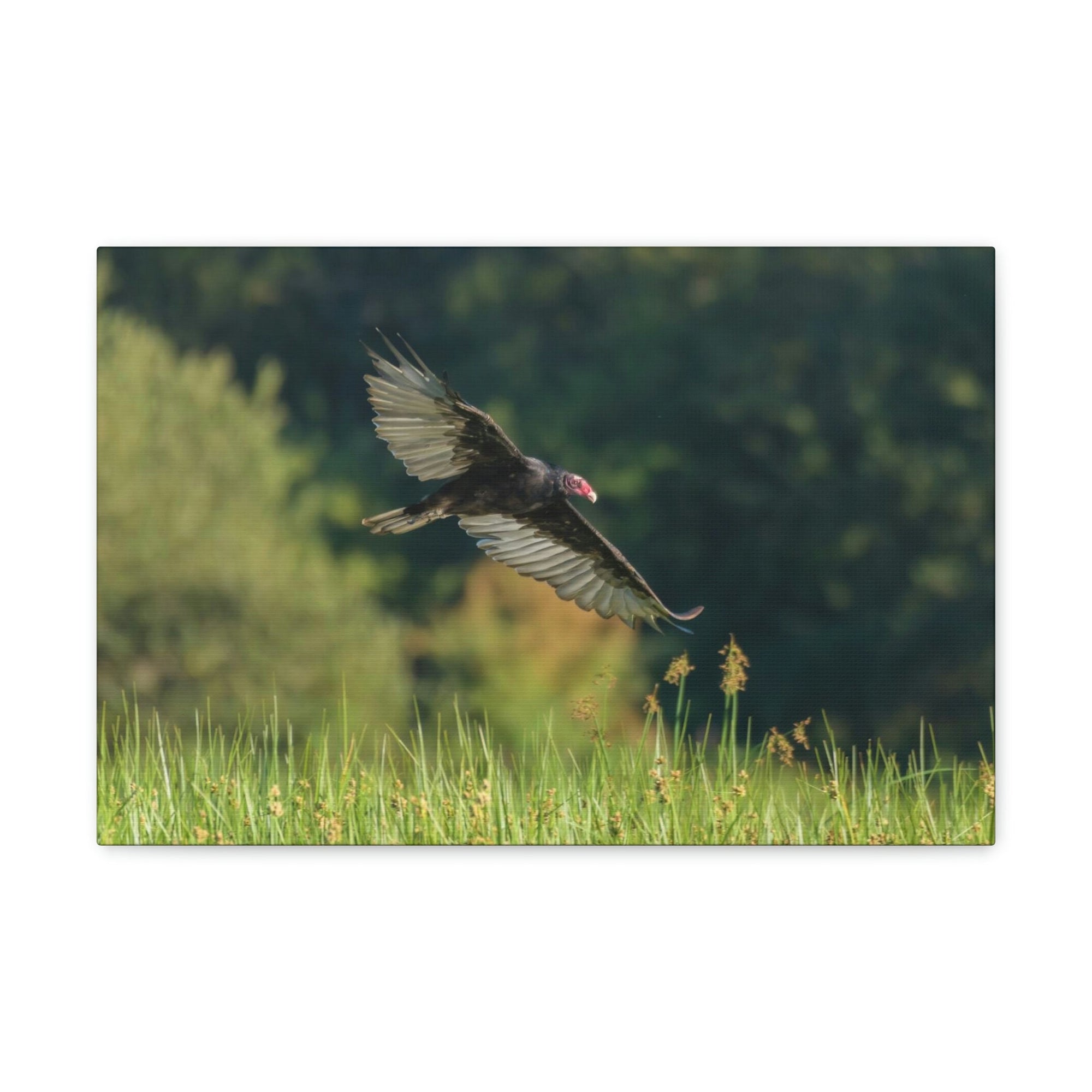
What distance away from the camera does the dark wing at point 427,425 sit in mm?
2959

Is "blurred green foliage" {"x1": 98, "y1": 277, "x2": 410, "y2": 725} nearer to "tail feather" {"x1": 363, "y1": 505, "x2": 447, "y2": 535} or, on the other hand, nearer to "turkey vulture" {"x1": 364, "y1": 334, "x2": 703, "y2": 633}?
"tail feather" {"x1": 363, "y1": 505, "x2": 447, "y2": 535}

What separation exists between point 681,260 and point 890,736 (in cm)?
123

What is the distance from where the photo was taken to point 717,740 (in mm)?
3066

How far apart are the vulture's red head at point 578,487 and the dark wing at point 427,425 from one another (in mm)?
120

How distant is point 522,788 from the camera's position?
3.06 meters

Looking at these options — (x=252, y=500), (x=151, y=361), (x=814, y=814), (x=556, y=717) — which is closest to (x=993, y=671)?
(x=814, y=814)

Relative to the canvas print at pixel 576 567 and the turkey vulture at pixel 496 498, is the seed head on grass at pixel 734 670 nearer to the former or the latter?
the canvas print at pixel 576 567

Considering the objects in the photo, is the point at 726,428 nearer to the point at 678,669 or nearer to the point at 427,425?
the point at 678,669

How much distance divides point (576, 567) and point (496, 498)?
0.26 meters

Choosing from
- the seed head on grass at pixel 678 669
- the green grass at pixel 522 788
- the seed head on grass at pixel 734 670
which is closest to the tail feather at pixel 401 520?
the green grass at pixel 522 788

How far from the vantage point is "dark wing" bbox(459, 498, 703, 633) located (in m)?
3.10

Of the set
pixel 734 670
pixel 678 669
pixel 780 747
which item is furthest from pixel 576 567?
pixel 780 747

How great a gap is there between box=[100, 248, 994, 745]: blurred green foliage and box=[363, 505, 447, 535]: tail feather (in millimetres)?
36

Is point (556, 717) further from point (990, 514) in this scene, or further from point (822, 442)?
point (990, 514)
